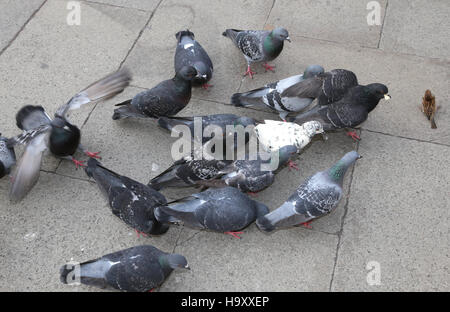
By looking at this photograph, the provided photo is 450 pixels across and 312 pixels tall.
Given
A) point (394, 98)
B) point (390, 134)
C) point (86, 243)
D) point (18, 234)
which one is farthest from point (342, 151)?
point (18, 234)

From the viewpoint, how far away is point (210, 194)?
4629 millimetres

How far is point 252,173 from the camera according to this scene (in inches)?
192

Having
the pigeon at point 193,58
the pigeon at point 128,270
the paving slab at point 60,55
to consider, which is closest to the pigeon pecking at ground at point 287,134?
the pigeon at point 193,58

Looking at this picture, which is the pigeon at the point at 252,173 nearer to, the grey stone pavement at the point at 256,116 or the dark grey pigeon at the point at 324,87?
the grey stone pavement at the point at 256,116

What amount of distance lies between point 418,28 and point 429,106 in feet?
6.19

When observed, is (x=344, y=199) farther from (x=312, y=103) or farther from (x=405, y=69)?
(x=405, y=69)

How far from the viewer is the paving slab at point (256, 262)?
14.8 ft

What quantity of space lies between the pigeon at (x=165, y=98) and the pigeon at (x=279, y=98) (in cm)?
67

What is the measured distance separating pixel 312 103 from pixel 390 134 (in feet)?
3.66

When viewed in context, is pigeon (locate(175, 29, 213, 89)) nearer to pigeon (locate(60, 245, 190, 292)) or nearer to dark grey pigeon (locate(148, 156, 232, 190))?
dark grey pigeon (locate(148, 156, 232, 190))

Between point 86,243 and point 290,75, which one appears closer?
point 86,243

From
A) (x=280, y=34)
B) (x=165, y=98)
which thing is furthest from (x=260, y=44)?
(x=165, y=98)

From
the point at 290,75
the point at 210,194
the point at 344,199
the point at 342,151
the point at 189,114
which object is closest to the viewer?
the point at 210,194

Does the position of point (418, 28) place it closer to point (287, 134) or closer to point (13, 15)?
point (287, 134)
